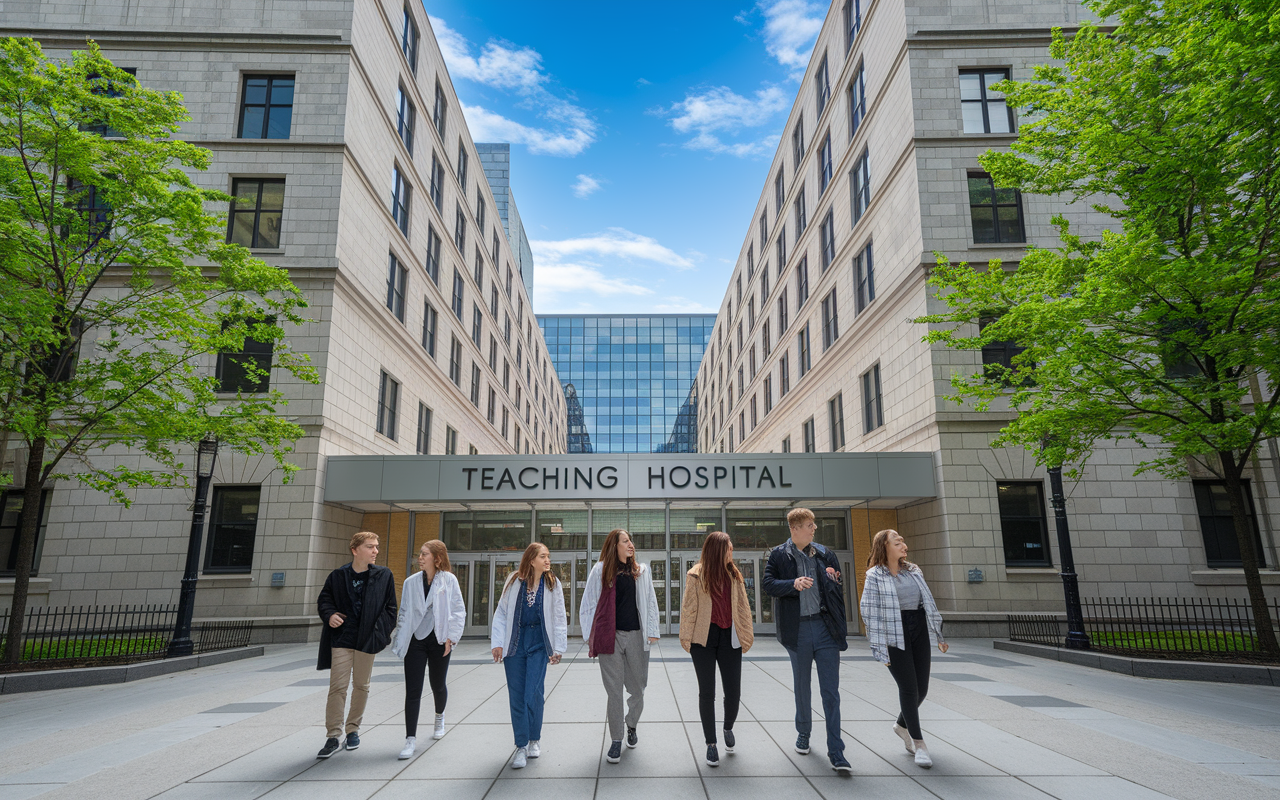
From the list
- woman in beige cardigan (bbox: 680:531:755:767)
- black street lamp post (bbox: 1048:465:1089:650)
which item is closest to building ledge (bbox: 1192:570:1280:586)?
black street lamp post (bbox: 1048:465:1089:650)

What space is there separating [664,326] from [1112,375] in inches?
2959

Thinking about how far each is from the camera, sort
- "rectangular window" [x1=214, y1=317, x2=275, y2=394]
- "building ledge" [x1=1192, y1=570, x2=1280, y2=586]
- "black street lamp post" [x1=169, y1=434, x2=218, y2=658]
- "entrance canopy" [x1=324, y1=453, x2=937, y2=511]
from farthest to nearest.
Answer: "rectangular window" [x1=214, y1=317, x2=275, y2=394]
"entrance canopy" [x1=324, y1=453, x2=937, y2=511]
"building ledge" [x1=1192, y1=570, x2=1280, y2=586]
"black street lamp post" [x1=169, y1=434, x2=218, y2=658]

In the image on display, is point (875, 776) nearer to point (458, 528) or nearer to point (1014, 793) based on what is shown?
point (1014, 793)

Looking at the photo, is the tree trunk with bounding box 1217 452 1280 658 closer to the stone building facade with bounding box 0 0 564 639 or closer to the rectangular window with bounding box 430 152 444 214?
the stone building facade with bounding box 0 0 564 639

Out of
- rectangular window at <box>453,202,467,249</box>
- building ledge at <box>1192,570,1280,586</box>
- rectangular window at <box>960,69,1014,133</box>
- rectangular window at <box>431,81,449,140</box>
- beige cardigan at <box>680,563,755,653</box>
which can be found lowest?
building ledge at <box>1192,570,1280,586</box>

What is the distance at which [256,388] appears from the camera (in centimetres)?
1822

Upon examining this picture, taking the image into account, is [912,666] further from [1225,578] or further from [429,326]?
[429,326]

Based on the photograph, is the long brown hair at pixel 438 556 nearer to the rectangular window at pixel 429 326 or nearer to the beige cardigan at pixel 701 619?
the beige cardigan at pixel 701 619

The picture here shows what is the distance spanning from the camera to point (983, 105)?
66.8ft

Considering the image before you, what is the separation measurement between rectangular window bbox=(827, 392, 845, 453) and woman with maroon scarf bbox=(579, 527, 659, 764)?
20236 millimetres

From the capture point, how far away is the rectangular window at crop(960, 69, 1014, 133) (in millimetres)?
20219

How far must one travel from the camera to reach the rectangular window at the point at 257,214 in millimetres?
19484

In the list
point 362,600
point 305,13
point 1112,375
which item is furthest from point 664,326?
point 362,600

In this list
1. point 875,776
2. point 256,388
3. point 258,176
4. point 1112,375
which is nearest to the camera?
point 875,776
